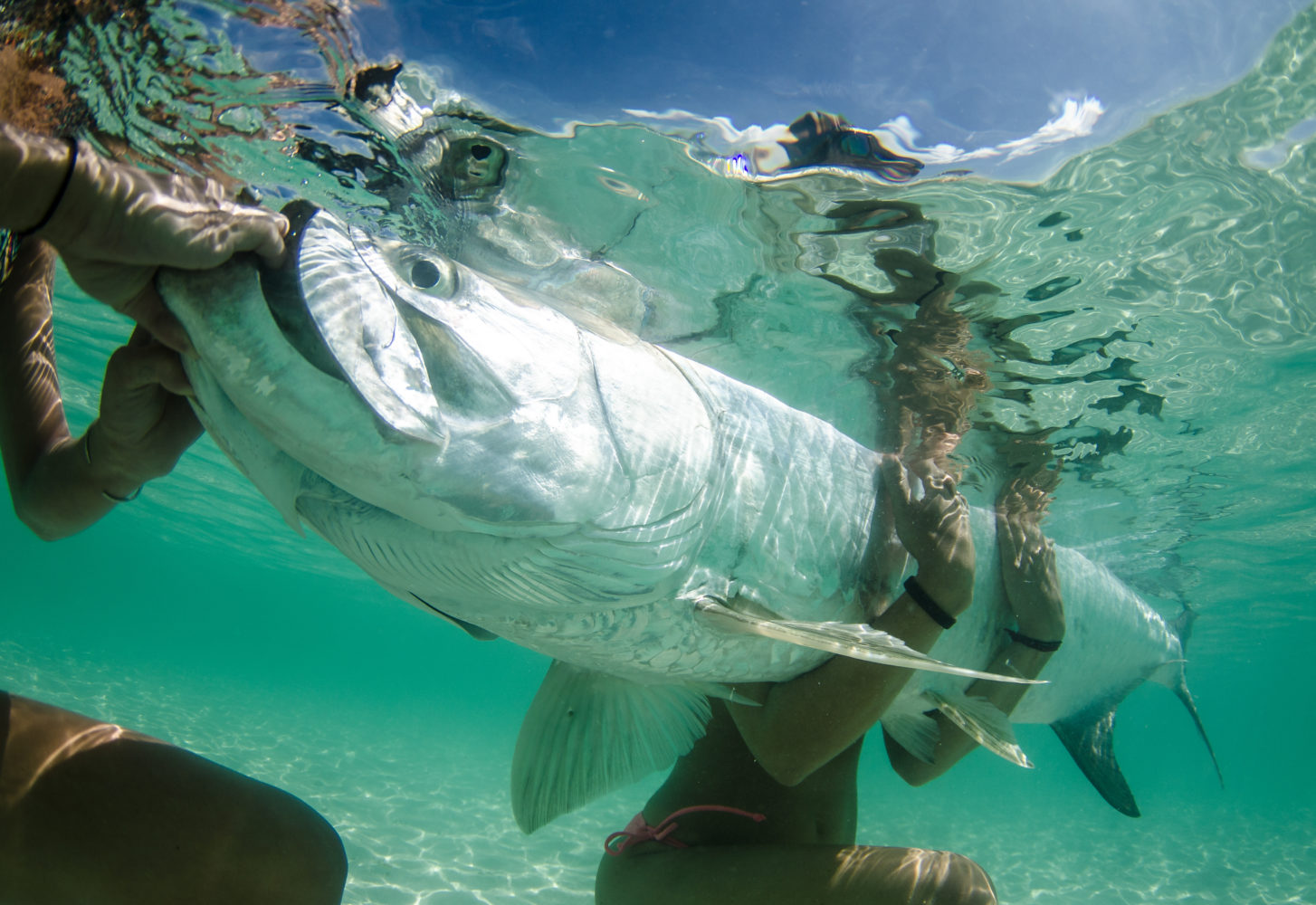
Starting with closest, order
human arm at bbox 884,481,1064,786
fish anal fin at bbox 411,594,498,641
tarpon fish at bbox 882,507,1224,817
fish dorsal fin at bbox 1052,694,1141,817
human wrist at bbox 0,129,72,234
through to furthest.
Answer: human wrist at bbox 0,129,72,234
fish anal fin at bbox 411,594,498,641
tarpon fish at bbox 882,507,1224,817
human arm at bbox 884,481,1064,786
fish dorsal fin at bbox 1052,694,1141,817

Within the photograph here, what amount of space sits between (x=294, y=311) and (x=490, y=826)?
1420 cm

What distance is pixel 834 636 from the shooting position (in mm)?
1638

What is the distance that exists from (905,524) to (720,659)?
103cm

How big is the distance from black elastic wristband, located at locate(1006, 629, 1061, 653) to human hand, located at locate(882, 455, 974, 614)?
1155mm

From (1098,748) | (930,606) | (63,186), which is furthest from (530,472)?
(1098,748)

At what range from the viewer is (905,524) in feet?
8.48

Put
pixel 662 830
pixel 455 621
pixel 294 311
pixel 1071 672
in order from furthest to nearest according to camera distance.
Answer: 1. pixel 1071 672
2. pixel 662 830
3. pixel 455 621
4. pixel 294 311

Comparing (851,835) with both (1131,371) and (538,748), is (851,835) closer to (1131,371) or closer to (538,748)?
(538,748)

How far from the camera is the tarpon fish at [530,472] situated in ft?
4.04

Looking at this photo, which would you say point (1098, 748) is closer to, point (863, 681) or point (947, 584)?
point (947, 584)

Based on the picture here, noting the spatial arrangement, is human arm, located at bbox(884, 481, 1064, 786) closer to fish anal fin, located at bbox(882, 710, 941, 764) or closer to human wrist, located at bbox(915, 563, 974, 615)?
fish anal fin, located at bbox(882, 710, 941, 764)

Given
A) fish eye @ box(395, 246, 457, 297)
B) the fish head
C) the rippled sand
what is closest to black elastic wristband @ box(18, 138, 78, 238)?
the fish head

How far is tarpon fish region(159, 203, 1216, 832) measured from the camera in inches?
48.5

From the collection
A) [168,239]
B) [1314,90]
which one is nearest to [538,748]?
[168,239]
